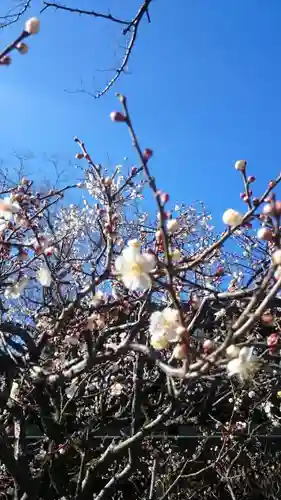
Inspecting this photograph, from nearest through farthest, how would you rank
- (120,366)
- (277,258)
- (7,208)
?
(277,258) → (7,208) → (120,366)

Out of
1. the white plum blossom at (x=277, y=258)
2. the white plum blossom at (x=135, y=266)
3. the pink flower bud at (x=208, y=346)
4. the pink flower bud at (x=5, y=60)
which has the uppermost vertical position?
the pink flower bud at (x=5, y=60)

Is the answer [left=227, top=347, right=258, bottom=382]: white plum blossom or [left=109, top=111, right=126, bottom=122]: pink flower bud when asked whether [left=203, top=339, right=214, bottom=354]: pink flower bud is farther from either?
[left=109, top=111, right=126, bottom=122]: pink flower bud

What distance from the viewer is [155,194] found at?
111 centimetres

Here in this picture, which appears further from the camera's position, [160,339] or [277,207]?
[160,339]

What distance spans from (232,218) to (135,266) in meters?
0.32

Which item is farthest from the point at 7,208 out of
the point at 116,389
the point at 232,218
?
the point at 116,389

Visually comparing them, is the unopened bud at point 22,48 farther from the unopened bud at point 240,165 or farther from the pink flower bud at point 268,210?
the pink flower bud at point 268,210

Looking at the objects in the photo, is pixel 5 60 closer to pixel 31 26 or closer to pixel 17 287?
pixel 31 26

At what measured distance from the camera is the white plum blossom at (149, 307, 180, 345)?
4.48ft

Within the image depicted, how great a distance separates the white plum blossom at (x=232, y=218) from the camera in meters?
1.45

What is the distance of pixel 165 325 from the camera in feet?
4.52

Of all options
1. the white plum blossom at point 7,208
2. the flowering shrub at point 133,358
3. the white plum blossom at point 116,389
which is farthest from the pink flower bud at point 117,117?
the white plum blossom at point 116,389

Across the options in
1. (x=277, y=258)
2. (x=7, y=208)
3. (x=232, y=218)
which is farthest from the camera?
(x=7, y=208)

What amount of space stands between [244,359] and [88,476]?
6.51 feet
